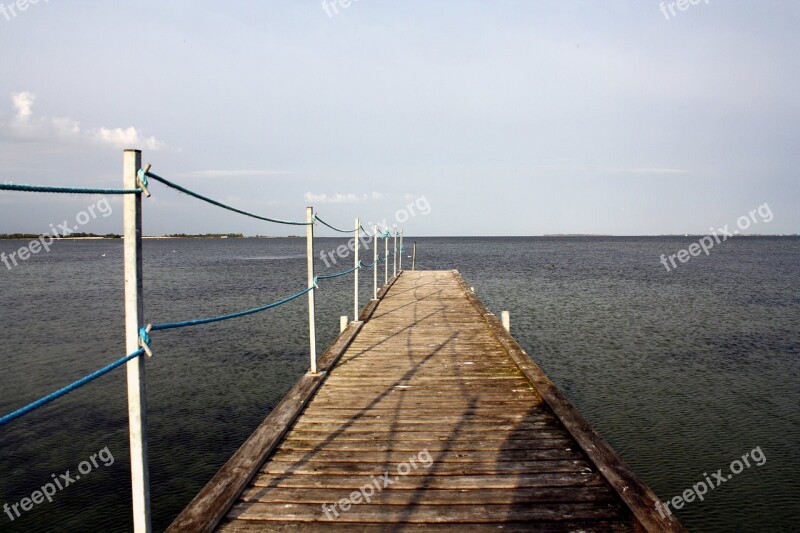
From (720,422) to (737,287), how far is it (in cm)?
2341

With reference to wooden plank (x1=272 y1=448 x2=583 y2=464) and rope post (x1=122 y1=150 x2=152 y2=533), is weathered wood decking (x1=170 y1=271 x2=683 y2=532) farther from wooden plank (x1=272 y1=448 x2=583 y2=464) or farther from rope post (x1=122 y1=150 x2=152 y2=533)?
rope post (x1=122 y1=150 x2=152 y2=533)

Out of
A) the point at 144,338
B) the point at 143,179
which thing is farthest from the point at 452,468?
the point at 143,179

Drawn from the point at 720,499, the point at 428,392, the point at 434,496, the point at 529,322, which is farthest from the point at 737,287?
the point at 434,496

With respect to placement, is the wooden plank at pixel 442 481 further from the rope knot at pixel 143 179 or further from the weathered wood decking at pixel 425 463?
the rope knot at pixel 143 179

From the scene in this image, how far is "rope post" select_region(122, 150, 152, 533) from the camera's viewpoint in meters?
2.23

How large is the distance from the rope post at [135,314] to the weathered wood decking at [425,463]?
0.61 metres

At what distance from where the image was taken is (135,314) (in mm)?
2281

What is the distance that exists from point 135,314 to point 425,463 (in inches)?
91.1

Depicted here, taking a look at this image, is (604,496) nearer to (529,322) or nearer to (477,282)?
(529,322)

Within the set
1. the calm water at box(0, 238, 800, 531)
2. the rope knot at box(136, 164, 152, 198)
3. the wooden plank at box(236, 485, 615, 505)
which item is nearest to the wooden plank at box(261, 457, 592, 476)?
the wooden plank at box(236, 485, 615, 505)

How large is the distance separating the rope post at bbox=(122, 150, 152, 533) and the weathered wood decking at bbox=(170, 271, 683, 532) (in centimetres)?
61

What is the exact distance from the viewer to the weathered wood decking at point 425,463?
3049 mm

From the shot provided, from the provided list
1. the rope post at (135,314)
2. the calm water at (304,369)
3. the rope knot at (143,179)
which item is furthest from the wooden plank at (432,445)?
the calm water at (304,369)

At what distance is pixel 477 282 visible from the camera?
3073 centimetres
